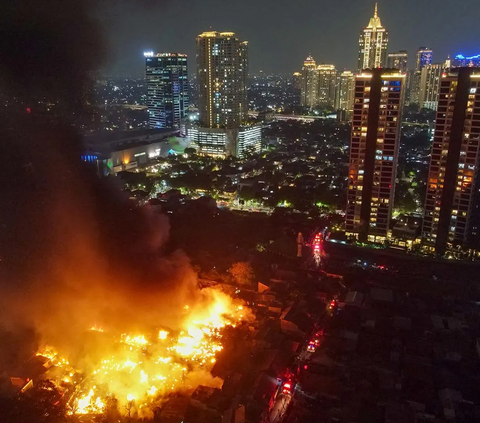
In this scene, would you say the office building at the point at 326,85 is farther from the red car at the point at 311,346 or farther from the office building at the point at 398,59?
the red car at the point at 311,346

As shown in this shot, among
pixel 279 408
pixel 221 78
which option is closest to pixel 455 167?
pixel 279 408

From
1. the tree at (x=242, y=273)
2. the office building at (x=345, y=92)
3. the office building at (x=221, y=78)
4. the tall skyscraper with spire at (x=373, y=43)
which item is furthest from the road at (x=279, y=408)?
the office building at (x=345, y=92)

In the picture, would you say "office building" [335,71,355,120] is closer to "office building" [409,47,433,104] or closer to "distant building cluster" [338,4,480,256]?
"office building" [409,47,433,104]

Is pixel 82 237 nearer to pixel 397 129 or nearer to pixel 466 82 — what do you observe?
pixel 397 129

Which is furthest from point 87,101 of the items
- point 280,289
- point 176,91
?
point 176,91

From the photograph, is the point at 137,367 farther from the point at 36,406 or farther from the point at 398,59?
the point at 398,59

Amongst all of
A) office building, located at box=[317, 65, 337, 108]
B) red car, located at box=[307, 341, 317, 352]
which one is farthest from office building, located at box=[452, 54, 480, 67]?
office building, located at box=[317, 65, 337, 108]
